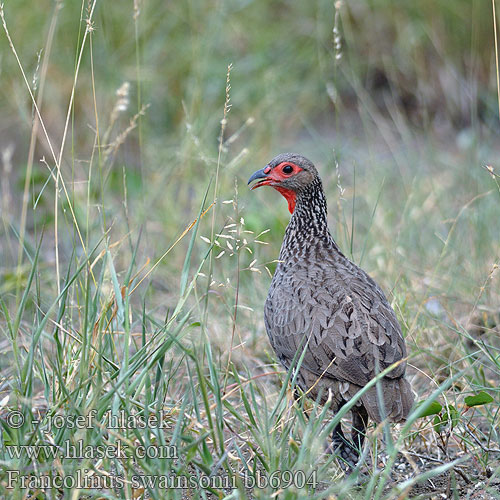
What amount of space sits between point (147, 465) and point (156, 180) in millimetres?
3547

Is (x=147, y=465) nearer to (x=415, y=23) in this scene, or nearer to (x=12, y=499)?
(x=12, y=499)

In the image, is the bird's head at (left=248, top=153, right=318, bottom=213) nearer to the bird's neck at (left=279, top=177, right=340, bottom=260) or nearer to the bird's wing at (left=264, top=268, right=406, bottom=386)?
the bird's neck at (left=279, top=177, right=340, bottom=260)

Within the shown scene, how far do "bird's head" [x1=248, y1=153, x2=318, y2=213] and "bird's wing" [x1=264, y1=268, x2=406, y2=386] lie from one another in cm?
51

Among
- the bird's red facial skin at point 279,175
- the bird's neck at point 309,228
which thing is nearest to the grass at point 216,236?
the bird's neck at point 309,228

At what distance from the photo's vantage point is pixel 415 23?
6996mm

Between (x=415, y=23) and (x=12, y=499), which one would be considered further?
(x=415, y=23)

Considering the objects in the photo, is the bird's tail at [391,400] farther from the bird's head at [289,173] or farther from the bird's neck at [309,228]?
the bird's head at [289,173]

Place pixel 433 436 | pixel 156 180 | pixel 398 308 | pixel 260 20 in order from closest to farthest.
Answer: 1. pixel 433 436
2. pixel 398 308
3. pixel 156 180
4. pixel 260 20

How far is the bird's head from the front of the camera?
359 centimetres

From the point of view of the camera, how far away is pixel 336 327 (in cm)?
298

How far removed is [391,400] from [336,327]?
1.14 feet

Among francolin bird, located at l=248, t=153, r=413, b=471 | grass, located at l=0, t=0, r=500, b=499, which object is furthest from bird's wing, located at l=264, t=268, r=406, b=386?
grass, located at l=0, t=0, r=500, b=499

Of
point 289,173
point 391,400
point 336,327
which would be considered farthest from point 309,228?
point 391,400

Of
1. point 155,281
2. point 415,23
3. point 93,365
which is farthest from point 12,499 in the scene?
point 415,23
